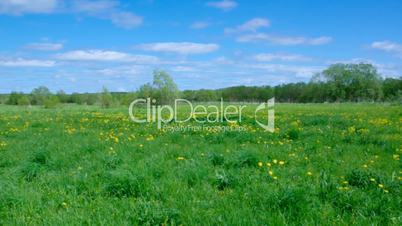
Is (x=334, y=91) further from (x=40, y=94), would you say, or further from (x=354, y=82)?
(x=40, y=94)

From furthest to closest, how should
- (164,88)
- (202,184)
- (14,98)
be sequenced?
1. (14,98)
2. (164,88)
3. (202,184)

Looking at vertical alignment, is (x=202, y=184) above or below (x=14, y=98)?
below

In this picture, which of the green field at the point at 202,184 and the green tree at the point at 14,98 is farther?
the green tree at the point at 14,98

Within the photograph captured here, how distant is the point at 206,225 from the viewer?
14.5ft

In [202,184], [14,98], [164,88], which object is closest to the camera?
[202,184]

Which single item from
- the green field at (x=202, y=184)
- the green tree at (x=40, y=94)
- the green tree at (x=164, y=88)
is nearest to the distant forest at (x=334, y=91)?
the green tree at (x=40, y=94)

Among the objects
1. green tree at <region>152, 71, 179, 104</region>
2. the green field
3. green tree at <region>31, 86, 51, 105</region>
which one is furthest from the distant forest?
the green field

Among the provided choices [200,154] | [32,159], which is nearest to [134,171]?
[200,154]

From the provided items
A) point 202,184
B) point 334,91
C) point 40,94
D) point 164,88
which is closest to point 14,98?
point 40,94

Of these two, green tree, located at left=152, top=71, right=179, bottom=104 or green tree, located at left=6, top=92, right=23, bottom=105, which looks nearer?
green tree, located at left=152, top=71, right=179, bottom=104

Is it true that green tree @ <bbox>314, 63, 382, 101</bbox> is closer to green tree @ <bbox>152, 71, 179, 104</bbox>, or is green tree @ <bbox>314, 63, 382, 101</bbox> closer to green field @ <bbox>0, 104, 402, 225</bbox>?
green tree @ <bbox>152, 71, 179, 104</bbox>

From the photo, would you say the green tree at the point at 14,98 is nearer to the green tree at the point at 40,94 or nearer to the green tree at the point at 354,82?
the green tree at the point at 40,94

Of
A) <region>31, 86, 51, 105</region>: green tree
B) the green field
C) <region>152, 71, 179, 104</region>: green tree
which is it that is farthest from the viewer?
<region>31, 86, 51, 105</region>: green tree

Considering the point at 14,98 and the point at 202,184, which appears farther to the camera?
A: the point at 14,98
